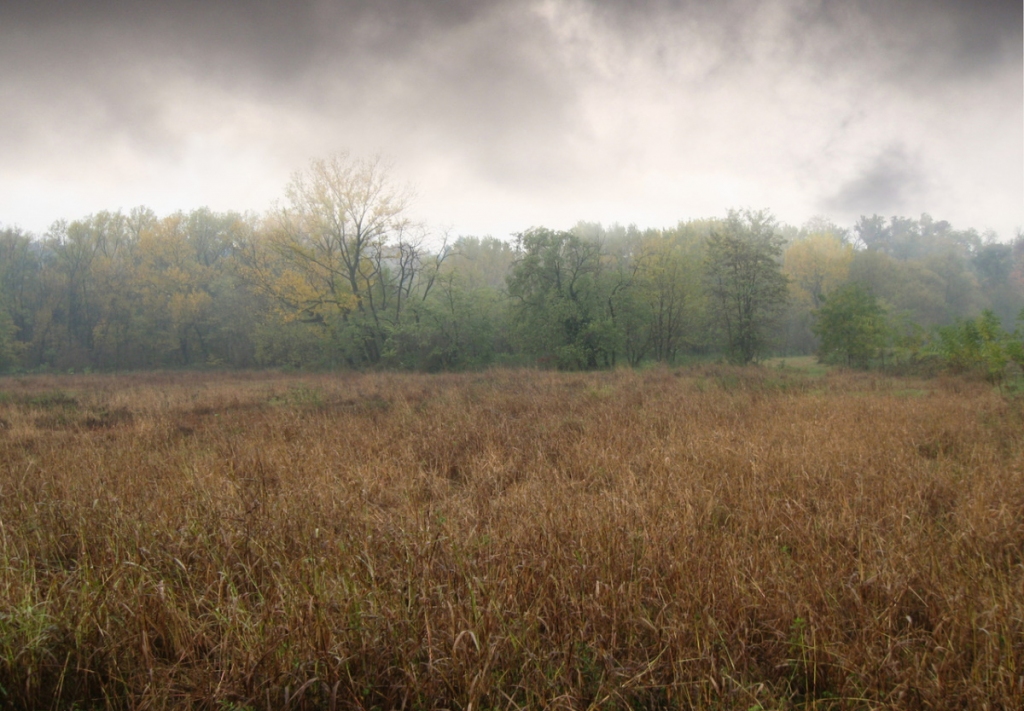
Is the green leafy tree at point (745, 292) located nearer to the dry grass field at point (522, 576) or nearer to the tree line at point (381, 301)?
the tree line at point (381, 301)

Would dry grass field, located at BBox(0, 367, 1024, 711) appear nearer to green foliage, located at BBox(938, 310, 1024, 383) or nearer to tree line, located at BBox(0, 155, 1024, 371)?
green foliage, located at BBox(938, 310, 1024, 383)

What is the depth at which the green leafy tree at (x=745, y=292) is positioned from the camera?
29.7 m

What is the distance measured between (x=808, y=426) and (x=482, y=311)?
26.7 metres

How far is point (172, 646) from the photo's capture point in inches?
99.3

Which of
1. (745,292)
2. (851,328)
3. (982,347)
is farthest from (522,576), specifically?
(745,292)

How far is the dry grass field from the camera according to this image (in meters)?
2.17

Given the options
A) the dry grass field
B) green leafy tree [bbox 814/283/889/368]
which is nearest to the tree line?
green leafy tree [bbox 814/283/889/368]

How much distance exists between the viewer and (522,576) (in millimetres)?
2928

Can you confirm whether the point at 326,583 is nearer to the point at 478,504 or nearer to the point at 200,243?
the point at 478,504

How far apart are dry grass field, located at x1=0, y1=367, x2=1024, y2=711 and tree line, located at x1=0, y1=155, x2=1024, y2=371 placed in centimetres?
1779

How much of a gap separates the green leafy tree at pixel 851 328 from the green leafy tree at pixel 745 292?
2788mm

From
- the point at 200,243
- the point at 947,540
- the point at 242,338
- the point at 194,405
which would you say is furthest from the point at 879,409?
the point at 200,243

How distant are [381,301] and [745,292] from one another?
24522 mm

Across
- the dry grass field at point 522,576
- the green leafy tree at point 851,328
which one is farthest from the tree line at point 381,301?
the dry grass field at point 522,576
